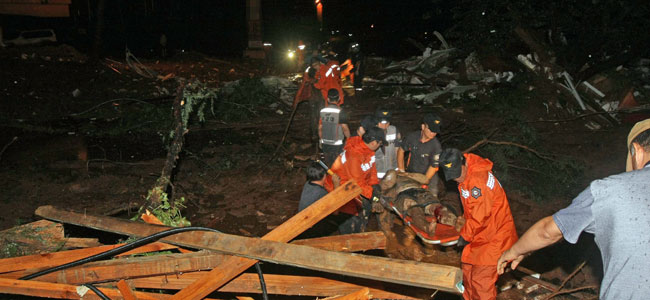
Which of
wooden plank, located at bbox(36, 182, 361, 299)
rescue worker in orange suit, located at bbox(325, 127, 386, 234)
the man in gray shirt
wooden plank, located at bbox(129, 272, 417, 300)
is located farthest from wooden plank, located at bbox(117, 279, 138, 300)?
rescue worker in orange suit, located at bbox(325, 127, 386, 234)

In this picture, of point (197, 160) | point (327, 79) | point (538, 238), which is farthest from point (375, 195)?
point (197, 160)

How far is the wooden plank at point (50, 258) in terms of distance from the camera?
2.88m

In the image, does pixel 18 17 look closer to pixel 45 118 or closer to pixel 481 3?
pixel 45 118

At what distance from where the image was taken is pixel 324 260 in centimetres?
237

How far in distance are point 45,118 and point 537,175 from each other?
1212cm

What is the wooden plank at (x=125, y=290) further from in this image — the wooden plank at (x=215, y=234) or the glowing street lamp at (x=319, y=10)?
the glowing street lamp at (x=319, y=10)

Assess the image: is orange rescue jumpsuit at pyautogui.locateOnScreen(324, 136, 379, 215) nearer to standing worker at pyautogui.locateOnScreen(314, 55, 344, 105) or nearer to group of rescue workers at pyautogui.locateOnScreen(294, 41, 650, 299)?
group of rescue workers at pyautogui.locateOnScreen(294, 41, 650, 299)

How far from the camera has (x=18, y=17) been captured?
70.1 feet

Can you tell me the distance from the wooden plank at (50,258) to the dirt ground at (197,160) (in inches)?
110

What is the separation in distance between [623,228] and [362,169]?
10.9 ft

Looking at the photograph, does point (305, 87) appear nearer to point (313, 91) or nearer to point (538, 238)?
point (313, 91)

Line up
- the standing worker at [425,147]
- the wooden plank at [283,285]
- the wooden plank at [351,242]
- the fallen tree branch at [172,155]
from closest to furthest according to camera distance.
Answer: the wooden plank at [283,285] < the wooden plank at [351,242] < the fallen tree branch at [172,155] < the standing worker at [425,147]

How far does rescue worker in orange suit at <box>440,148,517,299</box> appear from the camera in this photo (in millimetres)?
4020

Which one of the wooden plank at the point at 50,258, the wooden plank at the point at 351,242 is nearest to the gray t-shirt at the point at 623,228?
the wooden plank at the point at 351,242
